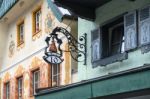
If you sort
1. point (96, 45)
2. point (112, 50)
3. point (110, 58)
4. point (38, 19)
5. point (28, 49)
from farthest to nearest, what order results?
point (28, 49) < point (38, 19) < point (96, 45) < point (112, 50) < point (110, 58)

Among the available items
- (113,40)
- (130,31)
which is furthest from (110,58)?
(130,31)

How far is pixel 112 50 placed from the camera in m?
14.5

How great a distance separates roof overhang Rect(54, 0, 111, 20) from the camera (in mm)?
14703

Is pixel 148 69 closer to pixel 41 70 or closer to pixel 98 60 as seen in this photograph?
pixel 98 60

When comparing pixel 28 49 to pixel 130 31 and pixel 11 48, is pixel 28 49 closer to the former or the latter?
pixel 11 48

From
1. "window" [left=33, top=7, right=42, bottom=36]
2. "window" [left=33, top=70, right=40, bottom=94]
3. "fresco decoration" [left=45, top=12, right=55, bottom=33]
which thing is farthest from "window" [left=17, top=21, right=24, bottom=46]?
"fresco decoration" [left=45, top=12, right=55, bottom=33]

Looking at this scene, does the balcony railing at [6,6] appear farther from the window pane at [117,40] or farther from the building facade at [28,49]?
the window pane at [117,40]

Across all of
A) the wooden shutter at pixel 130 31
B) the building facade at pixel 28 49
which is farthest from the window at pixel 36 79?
the wooden shutter at pixel 130 31

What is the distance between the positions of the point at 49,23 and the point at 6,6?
4685 mm

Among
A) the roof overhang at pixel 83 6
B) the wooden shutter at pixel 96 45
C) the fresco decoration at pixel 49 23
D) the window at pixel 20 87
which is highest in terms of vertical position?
the fresco decoration at pixel 49 23

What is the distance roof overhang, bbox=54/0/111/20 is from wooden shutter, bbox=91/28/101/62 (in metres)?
0.50

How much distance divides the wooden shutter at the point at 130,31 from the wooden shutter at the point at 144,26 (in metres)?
0.23

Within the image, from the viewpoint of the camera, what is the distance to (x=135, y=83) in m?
10.8

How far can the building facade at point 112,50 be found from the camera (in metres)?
11.2
